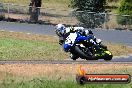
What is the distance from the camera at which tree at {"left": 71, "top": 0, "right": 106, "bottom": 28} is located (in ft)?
181

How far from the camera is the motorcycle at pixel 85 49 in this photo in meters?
11.0

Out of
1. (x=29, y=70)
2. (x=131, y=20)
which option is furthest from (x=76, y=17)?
(x=29, y=70)

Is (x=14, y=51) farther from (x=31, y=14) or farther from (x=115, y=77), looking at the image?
(x=31, y=14)

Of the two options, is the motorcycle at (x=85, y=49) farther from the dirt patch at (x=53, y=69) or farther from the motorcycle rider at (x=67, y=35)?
the dirt patch at (x=53, y=69)

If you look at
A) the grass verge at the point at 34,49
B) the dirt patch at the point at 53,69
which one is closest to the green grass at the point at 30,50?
the grass verge at the point at 34,49

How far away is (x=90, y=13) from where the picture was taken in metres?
55.3

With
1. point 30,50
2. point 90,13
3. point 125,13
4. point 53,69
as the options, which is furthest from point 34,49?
point 125,13

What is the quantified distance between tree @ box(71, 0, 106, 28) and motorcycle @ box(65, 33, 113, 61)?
43485 mm

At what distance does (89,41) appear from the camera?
36.6 feet

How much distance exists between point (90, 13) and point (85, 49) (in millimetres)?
44314

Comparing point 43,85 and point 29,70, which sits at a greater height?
point 43,85

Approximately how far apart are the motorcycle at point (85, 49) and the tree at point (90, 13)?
43485mm

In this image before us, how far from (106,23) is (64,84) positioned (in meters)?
42.8

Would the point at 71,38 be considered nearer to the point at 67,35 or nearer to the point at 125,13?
the point at 67,35
